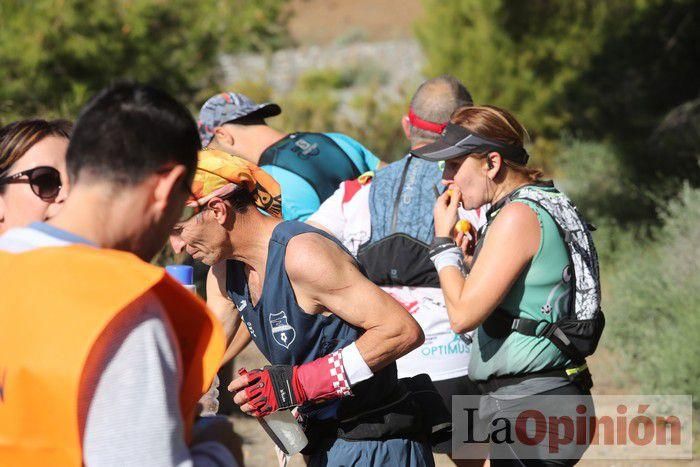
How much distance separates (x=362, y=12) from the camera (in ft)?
180

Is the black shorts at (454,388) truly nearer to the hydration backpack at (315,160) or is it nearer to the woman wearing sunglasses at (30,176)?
the hydration backpack at (315,160)

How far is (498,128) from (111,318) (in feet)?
7.17

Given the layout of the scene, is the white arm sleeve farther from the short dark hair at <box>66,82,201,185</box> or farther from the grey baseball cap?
the short dark hair at <box>66,82,201,185</box>

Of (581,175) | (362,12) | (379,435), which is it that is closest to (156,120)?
(379,435)

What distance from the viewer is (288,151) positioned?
4.85 m

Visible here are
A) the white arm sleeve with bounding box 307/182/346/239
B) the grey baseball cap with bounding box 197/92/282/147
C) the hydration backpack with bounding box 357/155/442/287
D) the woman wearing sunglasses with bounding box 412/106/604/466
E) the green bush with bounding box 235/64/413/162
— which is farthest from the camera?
the green bush with bounding box 235/64/413/162

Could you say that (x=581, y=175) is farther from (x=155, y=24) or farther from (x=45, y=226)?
(x=45, y=226)

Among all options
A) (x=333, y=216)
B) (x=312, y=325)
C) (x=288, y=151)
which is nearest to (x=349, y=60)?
(x=288, y=151)

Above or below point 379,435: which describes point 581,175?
above

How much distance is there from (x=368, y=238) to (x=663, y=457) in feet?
9.69

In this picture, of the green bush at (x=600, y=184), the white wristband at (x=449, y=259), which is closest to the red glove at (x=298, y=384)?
the white wristband at (x=449, y=259)

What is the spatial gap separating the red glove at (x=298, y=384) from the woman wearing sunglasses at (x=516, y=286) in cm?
62

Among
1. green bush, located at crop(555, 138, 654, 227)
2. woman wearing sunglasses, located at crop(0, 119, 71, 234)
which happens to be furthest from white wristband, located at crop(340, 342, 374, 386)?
green bush, located at crop(555, 138, 654, 227)

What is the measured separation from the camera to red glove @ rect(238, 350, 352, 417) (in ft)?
9.22
